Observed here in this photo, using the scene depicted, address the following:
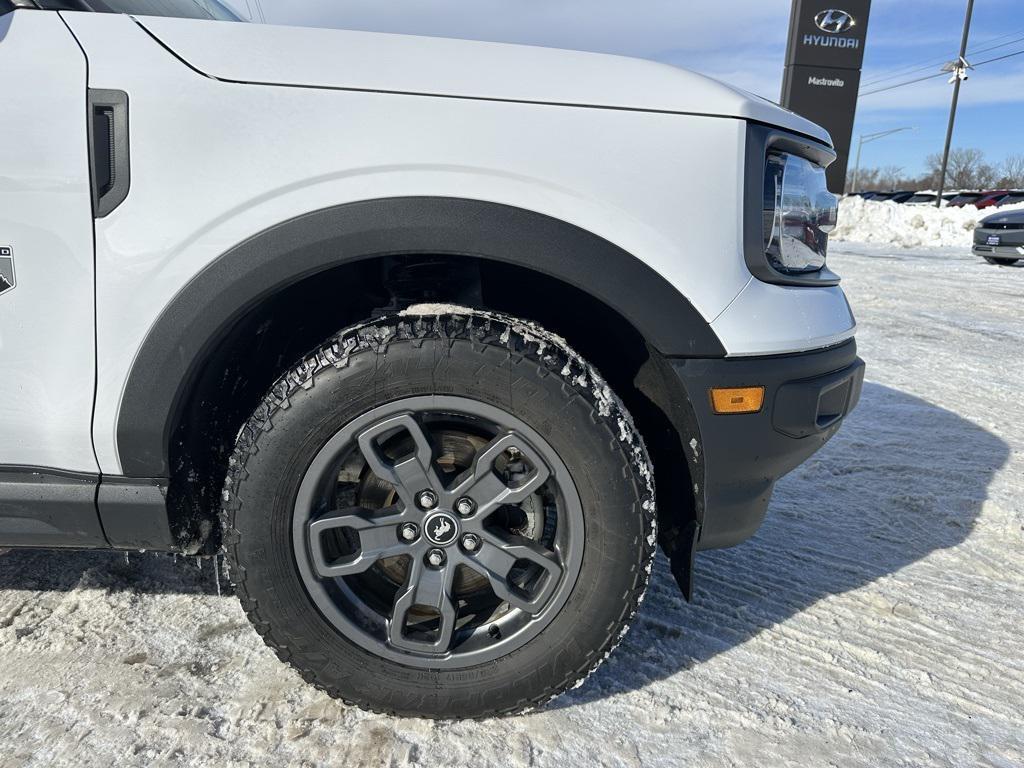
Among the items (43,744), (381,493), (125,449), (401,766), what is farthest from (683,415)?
(43,744)

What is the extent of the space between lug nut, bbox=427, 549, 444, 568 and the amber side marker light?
75 cm

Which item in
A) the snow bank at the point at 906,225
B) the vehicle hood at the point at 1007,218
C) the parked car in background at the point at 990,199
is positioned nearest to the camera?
the vehicle hood at the point at 1007,218

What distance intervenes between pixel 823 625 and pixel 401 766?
1.39 metres

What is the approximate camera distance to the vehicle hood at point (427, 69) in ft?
4.75

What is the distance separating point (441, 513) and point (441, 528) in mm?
39

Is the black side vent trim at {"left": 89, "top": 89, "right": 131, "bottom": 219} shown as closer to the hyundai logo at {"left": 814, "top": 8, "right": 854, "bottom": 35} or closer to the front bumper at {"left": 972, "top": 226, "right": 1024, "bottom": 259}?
the front bumper at {"left": 972, "top": 226, "right": 1024, "bottom": 259}

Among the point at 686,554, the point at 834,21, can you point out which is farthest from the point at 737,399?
the point at 834,21

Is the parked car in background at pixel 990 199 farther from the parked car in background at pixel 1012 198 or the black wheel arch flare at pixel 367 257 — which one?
the black wheel arch flare at pixel 367 257

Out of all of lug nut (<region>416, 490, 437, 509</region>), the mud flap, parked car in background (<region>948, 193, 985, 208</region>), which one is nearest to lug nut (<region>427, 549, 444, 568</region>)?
lug nut (<region>416, 490, 437, 509</region>)

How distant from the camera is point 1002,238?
11055mm

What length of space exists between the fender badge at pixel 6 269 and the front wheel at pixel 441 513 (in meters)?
0.59

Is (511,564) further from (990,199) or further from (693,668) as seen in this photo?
(990,199)

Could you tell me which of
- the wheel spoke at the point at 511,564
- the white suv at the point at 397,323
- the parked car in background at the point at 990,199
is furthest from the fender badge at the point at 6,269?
the parked car in background at the point at 990,199

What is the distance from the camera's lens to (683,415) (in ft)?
5.46
